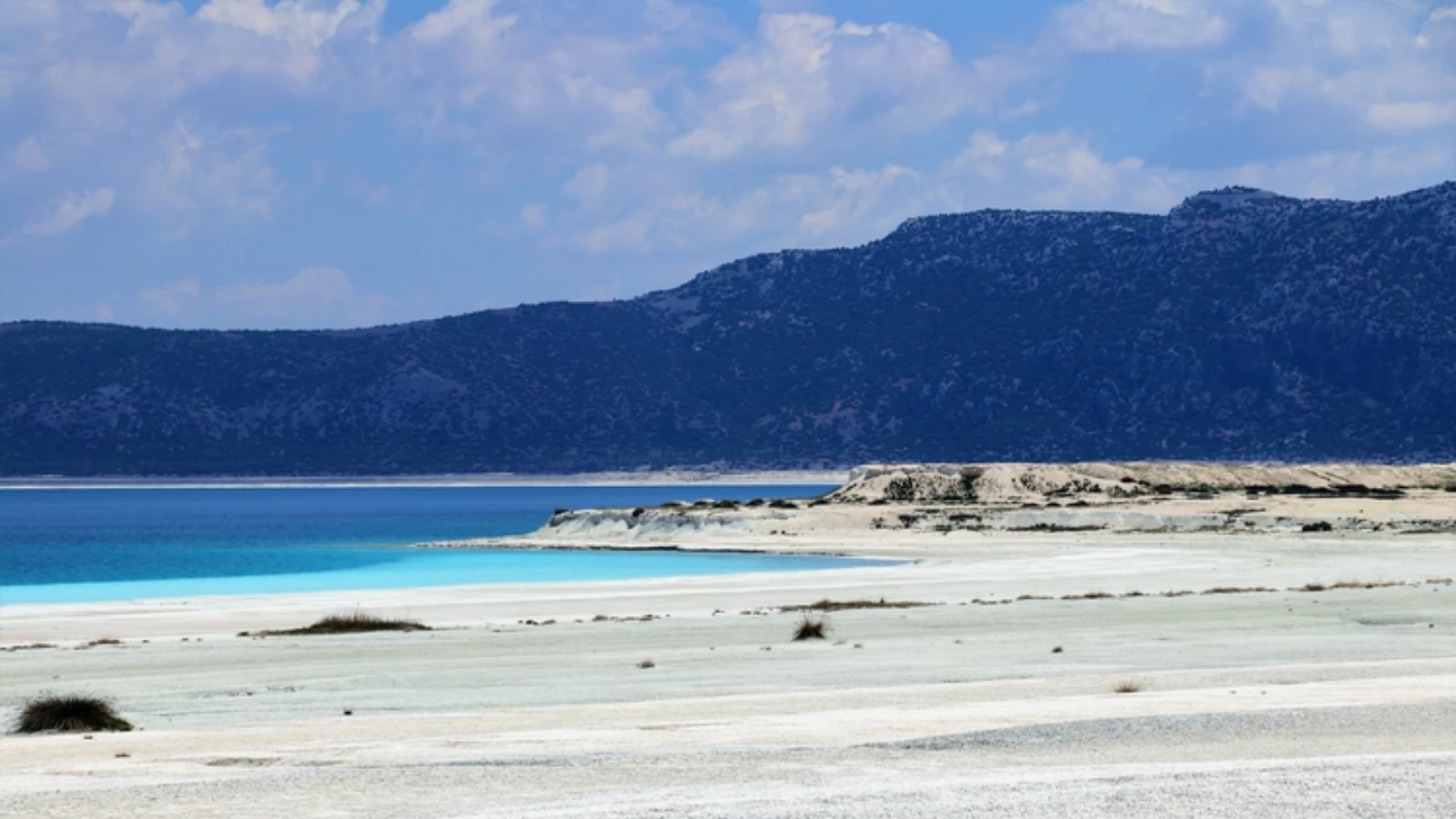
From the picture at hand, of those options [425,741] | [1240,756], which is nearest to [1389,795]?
[1240,756]

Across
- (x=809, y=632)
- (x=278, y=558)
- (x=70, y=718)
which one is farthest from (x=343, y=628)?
(x=278, y=558)

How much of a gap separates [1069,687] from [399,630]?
16.8 m


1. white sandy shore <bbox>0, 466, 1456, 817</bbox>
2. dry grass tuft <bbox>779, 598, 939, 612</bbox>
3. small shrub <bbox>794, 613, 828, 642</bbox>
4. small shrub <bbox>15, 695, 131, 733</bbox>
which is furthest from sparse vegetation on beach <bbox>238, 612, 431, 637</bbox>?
small shrub <bbox>15, 695, 131, 733</bbox>

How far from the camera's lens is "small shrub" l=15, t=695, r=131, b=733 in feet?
62.0

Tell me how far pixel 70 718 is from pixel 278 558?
63649mm

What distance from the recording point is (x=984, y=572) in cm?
5641

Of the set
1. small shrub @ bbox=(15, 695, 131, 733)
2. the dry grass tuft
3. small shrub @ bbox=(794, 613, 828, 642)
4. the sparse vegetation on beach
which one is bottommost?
the dry grass tuft

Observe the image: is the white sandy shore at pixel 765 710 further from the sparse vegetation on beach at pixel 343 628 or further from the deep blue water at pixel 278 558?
the deep blue water at pixel 278 558

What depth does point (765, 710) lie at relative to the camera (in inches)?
775

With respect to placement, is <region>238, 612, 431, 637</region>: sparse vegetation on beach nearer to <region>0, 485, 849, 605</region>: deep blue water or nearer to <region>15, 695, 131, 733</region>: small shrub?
<region>15, 695, 131, 733</region>: small shrub

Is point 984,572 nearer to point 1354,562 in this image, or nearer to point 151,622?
point 1354,562

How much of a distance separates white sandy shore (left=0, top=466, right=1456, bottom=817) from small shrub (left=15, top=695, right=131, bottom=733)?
794 millimetres

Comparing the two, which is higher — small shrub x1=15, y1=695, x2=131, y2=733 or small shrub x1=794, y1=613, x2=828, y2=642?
small shrub x1=15, y1=695, x2=131, y2=733

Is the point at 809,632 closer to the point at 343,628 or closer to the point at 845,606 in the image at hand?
the point at 845,606
